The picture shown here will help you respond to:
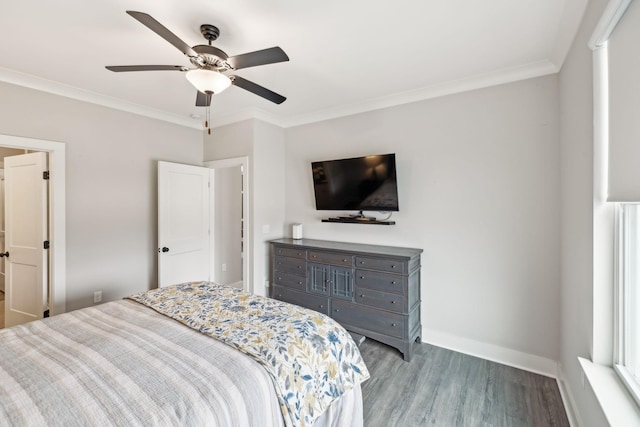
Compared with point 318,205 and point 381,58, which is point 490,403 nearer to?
point 318,205

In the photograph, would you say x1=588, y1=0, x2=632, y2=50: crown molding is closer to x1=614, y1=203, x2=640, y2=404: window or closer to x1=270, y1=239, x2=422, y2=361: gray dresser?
x1=614, y1=203, x2=640, y2=404: window

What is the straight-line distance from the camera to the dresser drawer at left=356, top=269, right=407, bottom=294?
8.68ft

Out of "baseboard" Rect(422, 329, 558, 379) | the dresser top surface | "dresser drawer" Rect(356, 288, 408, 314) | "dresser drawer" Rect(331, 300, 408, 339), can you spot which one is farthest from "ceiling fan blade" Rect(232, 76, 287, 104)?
"baseboard" Rect(422, 329, 558, 379)

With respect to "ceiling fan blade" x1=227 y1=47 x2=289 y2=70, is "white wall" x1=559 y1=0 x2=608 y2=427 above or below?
below

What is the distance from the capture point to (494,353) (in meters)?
2.61

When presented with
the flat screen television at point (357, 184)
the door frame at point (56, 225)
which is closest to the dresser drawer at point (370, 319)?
the flat screen television at point (357, 184)

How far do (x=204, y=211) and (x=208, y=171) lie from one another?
577 mm

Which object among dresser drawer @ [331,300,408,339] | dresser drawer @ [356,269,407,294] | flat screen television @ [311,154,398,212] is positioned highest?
flat screen television @ [311,154,398,212]

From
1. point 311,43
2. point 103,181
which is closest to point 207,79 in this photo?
point 311,43

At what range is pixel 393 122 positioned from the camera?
3.14 meters

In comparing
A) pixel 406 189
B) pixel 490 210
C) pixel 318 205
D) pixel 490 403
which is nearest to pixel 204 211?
pixel 318 205

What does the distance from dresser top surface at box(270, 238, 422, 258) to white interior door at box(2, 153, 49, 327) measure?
2399 mm

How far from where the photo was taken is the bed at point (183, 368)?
0.99m

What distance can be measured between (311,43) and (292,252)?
2175 millimetres
